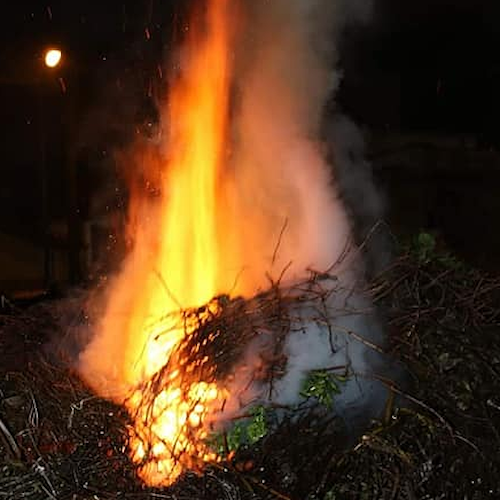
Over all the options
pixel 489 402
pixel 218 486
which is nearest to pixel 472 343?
pixel 489 402

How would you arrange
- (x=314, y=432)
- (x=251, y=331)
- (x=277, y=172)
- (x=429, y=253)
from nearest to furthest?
(x=314, y=432) < (x=251, y=331) < (x=277, y=172) < (x=429, y=253)

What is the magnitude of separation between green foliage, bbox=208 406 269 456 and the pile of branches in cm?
6

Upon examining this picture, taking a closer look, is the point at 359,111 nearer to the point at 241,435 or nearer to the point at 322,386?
the point at 322,386

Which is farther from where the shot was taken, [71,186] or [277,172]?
[71,186]

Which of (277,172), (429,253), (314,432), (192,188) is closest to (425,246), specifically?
(429,253)

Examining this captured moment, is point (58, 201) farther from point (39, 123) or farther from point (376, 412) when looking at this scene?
point (376, 412)

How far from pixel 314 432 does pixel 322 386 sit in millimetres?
327

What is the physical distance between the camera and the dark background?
29.0 ft

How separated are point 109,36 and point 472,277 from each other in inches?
217

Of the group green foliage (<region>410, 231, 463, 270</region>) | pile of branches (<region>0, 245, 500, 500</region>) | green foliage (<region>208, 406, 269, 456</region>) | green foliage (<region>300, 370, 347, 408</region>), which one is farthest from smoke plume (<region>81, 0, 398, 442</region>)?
green foliage (<region>208, 406, 269, 456</region>)

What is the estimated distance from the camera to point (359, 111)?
1089 centimetres

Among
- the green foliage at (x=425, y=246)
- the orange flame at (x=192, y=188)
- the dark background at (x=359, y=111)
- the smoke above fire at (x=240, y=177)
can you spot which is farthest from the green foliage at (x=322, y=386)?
the dark background at (x=359, y=111)

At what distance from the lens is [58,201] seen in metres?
10.5

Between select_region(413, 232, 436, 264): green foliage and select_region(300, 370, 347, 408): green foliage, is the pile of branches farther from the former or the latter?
select_region(413, 232, 436, 264): green foliage
